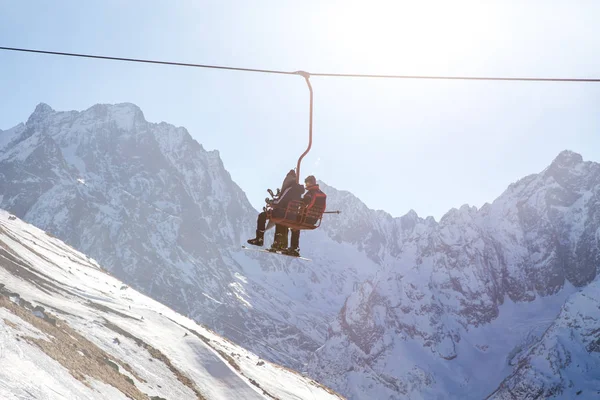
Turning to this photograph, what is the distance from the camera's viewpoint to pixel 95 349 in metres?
29.8

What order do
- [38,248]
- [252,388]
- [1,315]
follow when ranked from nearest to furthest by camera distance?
1. [1,315]
2. [252,388]
3. [38,248]

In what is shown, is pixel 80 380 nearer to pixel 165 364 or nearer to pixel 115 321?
pixel 165 364

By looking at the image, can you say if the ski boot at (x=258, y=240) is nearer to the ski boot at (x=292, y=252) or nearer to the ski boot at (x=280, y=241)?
the ski boot at (x=280, y=241)

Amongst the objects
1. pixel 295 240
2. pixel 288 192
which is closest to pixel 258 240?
pixel 295 240

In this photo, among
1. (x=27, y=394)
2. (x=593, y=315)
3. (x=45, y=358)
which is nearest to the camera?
(x=27, y=394)

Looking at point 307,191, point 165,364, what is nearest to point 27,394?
point 307,191

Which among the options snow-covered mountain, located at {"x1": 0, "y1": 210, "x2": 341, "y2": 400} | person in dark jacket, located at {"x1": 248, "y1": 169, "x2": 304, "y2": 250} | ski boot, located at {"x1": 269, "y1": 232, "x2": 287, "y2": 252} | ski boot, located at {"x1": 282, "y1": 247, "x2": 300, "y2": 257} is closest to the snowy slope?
snow-covered mountain, located at {"x1": 0, "y1": 210, "x2": 341, "y2": 400}

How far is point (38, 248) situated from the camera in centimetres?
5700

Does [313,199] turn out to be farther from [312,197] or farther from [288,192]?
[288,192]

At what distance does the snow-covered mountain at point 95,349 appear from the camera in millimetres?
20422

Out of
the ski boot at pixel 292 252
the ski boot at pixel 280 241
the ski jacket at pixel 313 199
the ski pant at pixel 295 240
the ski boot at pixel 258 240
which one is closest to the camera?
the ski jacket at pixel 313 199

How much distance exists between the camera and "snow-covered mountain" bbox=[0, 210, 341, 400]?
20.4m

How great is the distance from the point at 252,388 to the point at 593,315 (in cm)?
19531

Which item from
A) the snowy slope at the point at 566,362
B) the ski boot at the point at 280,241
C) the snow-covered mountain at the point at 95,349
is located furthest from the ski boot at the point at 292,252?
the snowy slope at the point at 566,362
